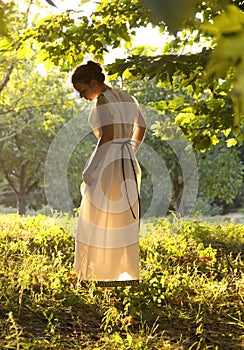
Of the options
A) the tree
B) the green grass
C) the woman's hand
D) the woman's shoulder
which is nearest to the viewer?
the green grass

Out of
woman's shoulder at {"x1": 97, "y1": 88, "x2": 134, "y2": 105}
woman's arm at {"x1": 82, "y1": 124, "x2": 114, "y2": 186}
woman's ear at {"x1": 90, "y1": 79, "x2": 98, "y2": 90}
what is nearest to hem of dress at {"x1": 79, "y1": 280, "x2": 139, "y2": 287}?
woman's arm at {"x1": 82, "y1": 124, "x2": 114, "y2": 186}

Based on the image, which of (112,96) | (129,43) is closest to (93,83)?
(112,96)

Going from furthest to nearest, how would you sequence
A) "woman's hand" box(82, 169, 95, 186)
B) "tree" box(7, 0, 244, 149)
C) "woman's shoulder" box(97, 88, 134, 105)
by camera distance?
1. "woman's hand" box(82, 169, 95, 186)
2. "woman's shoulder" box(97, 88, 134, 105)
3. "tree" box(7, 0, 244, 149)

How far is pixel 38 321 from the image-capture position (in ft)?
14.2

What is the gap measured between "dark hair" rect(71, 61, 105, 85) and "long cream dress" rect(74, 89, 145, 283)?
16 centimetres

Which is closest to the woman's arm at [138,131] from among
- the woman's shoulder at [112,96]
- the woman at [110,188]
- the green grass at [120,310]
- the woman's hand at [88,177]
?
the woman at [110,188]

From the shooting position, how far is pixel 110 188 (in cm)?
543

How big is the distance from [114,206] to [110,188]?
17 cm

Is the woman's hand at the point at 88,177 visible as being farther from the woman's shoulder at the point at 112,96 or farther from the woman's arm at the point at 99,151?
the woman's shoulder at the point at 112,96

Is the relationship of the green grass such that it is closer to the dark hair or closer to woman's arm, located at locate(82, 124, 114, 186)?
woman's arm, located at locate(82, 124, 114, 186)

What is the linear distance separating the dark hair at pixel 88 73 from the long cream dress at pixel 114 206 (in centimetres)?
16

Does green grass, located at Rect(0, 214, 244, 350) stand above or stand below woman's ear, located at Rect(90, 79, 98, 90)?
below

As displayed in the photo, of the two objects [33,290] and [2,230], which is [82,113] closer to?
[2,230]

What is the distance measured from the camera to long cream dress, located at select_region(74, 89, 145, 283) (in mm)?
5379
